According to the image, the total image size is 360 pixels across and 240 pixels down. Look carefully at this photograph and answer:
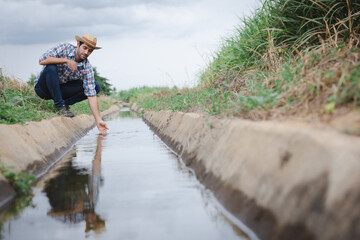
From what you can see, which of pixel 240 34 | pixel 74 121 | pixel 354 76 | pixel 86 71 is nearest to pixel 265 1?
pixel 240 34

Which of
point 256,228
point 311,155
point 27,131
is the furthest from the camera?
point 27,131

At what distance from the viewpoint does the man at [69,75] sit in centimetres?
709

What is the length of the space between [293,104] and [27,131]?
3214 millimetres

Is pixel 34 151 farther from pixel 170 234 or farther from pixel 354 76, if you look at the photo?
pixel 354 76

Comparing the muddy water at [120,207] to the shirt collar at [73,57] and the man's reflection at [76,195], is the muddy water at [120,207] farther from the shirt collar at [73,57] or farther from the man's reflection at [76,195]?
the shirt collar at [73,57]

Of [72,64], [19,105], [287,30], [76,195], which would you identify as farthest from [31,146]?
[287,30]

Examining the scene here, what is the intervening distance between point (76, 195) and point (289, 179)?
2.02 meters

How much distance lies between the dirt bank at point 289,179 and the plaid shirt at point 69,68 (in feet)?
14.7

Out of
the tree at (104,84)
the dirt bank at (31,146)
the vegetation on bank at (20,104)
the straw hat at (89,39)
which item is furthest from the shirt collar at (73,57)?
the tree at (104,84)

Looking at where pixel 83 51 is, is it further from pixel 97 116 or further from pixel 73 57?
pixel 97 116

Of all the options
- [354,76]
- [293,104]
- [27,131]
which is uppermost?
[354,76]

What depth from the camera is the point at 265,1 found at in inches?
259

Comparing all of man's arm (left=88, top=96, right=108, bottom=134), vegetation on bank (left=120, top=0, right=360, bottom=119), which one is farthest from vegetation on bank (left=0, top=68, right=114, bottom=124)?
vegetation on bank (left=120, top=0, right=360, bottom=119)

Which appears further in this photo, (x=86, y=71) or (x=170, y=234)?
(x=86, y=71)
